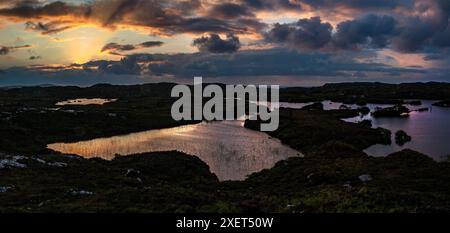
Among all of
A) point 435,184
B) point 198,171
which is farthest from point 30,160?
point 435,184

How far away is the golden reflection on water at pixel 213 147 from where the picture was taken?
74.1 meters

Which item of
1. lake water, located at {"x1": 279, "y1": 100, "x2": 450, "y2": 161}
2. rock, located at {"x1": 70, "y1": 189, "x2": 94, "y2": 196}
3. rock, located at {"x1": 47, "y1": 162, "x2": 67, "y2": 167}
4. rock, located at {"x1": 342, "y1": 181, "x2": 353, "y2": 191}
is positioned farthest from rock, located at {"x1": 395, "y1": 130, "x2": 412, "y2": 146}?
rock, located at {"x1": 70, "y1": 189, "x2": 94, "y2": 196}

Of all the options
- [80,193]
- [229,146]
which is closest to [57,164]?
[80,193]

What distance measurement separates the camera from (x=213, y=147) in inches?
3681

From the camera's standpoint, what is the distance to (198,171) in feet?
207

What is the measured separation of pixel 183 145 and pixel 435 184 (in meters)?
64.6

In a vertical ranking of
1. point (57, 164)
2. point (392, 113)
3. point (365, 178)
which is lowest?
point (57, 164)

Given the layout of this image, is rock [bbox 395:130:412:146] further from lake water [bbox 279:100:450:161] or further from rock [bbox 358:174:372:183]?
rock [bbox 358:174:372:183]

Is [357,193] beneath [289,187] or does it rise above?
above

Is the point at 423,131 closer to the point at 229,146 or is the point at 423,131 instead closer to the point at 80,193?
the point at 229,146

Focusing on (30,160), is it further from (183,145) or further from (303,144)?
(303,144)

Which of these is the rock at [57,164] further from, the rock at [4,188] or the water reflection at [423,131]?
the water reflection at [423,131]

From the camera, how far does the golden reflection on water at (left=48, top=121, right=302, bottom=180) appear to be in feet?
243

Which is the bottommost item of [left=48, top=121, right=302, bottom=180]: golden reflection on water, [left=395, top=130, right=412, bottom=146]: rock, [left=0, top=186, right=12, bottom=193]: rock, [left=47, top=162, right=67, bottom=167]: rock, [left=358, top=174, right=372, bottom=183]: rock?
[left=48, top=121, right=302, bottom=180]: golden reflection on water
